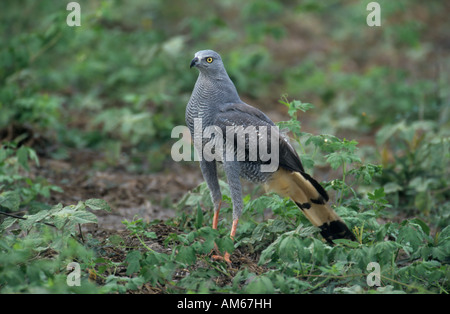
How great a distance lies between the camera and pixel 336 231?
4129 millimetres

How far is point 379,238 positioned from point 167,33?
22.6 feet

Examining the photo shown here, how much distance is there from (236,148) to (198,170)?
2.55 metres

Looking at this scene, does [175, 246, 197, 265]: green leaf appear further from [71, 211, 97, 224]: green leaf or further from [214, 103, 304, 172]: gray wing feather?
[214, 103, 304, 172]: gray wing feather

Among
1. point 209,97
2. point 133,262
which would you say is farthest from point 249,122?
point 133,262

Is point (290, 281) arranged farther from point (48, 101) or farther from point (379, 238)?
point (48, 101)

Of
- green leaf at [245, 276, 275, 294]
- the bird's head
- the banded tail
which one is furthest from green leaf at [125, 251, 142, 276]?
the bird's head

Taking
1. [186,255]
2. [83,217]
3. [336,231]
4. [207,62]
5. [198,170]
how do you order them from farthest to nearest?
[198,170], [207,62], [336,231], [83,217], [186,255]

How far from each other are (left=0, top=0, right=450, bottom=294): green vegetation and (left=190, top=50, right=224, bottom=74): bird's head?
0.67 m

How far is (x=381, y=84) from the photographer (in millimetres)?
8898

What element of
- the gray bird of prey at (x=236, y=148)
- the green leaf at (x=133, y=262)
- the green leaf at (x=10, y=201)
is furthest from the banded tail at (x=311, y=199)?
the green leaf at (x=10, y=201)

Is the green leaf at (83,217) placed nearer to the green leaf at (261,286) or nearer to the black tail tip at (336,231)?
the green leaf at (261,286)

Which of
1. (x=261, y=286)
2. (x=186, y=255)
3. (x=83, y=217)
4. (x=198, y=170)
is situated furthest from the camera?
(x=198, y=170)

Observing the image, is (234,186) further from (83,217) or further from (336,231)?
(83,217)
